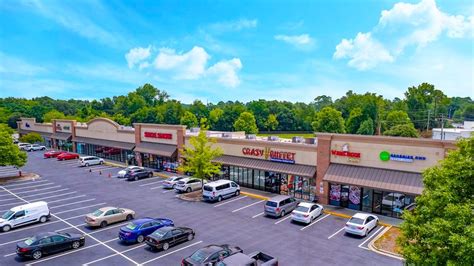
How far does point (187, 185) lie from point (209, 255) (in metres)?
19.1

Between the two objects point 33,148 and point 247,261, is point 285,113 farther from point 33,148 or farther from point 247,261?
point 247,261

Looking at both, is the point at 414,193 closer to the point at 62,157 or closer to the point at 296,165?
the point at 296,165

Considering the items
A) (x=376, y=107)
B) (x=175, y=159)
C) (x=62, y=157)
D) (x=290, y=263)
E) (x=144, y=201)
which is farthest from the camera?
(x=376, y=107)

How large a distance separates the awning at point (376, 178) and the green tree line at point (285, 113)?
6322 cm

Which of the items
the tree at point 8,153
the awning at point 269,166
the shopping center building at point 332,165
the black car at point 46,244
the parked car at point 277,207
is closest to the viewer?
the black car at point 46,244

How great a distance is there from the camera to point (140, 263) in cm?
2030

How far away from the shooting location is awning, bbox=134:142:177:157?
47469mm

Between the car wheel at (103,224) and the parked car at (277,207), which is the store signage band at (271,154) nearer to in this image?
the parked car at (277,207)

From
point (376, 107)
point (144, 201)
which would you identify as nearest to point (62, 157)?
point (144, 201)

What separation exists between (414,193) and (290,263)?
1301cm

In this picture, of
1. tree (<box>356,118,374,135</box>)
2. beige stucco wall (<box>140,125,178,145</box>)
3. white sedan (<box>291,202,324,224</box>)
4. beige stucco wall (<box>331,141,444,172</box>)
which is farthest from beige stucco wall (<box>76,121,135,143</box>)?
tree (<box>356,118,374,135</box>)

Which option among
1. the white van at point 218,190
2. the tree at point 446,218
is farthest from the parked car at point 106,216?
the tree at point 446,218

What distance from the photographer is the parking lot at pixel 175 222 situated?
21062 mm

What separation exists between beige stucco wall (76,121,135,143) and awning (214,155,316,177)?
22278 millimetres
